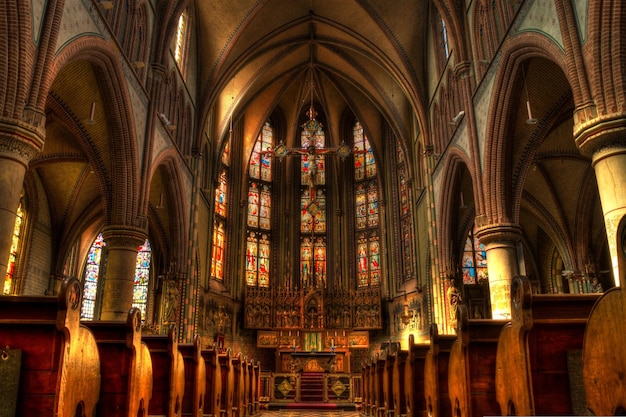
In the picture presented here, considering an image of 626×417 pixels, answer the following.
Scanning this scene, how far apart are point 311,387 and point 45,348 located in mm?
17796

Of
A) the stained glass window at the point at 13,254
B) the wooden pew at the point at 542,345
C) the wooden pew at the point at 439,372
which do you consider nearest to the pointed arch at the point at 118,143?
the stained glass window at the point at 13,254

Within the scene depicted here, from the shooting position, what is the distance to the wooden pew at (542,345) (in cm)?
438

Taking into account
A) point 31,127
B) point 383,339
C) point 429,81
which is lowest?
point 383,339

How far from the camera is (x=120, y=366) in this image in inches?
225

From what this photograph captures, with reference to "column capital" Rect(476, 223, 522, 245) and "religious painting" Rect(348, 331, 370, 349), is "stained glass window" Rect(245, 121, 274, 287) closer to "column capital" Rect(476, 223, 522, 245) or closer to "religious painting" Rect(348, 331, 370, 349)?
"religious painting" Rect(348, 331, 370, 349)

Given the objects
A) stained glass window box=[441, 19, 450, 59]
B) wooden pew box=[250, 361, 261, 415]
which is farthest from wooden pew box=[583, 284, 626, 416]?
stained glass window box=[441, 19, 450, 59]

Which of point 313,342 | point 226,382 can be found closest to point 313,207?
point 313,342

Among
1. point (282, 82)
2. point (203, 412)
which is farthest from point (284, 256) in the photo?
point (203, 412)

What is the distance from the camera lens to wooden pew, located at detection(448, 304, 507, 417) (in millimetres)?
5723

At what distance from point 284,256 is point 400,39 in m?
13.2

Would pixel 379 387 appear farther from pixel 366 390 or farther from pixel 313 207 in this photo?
pixel 313 207

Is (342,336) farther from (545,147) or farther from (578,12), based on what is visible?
(578,12)

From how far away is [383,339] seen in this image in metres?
27.0

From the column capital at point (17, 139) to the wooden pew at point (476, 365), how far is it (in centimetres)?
744
